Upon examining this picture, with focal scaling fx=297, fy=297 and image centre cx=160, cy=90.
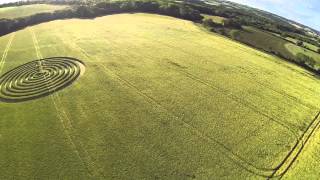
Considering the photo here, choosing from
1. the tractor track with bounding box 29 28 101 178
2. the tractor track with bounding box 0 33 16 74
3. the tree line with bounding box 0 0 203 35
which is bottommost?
the tractor track with bounding box 29 28 101 178

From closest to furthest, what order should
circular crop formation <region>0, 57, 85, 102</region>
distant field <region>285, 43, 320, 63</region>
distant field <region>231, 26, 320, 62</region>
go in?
circular crop formation <region>0, 57, 85, 102</region>, distant field <region>285, 43, 320, 63</region>, distant field <region>231, 26, 320, 62</region>

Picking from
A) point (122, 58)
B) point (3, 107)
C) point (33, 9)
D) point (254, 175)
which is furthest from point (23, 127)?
point (33, 9)

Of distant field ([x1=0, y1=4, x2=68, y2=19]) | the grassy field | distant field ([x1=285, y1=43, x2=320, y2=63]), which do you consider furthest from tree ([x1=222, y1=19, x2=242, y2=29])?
distant field ([x1=0, y1=4, x2=68, y2=19])

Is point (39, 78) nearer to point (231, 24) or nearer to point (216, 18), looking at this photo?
point (231, 24)

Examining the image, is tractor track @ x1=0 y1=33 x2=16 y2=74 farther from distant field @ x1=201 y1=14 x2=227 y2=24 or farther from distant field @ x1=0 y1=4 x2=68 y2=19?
distant field @ x1=201 y1=14 x2=227 y2=24

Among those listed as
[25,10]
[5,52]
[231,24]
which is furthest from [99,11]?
[231,24]

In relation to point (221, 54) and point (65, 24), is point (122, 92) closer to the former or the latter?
point (221, 54)

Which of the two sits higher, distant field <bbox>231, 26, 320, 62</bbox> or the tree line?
the tree line
